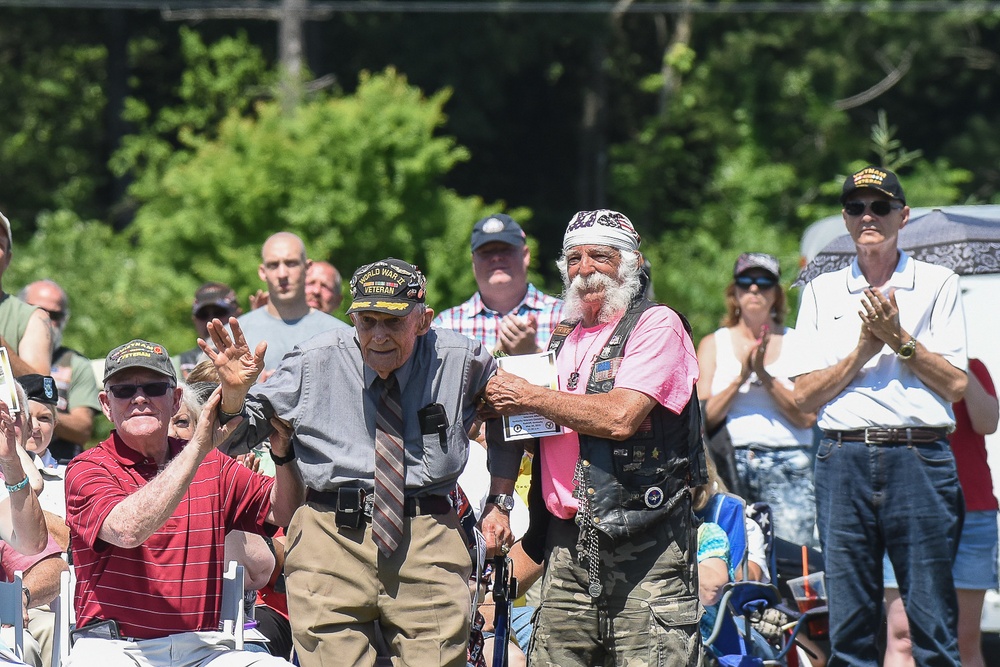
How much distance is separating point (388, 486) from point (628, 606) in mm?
931

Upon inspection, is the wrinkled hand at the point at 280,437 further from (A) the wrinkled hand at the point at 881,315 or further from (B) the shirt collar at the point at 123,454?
(A) the wrinkled hand at the point at 881,315

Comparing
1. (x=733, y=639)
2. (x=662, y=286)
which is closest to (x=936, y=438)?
(x=733, y=639)

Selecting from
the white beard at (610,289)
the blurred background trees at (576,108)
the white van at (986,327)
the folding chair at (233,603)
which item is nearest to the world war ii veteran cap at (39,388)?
the folding chair at (233,603)

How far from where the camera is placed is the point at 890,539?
526cm

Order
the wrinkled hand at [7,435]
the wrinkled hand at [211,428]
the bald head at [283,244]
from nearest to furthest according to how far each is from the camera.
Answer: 1. the wrinkled hand at [211,428]
2. the wrinkled hand at [7,435]
3. the bald head at [283,244]

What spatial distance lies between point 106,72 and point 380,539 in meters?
21.2

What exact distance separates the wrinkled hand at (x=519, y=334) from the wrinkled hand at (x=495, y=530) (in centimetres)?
75

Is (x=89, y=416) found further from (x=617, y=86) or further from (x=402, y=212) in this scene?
(x=617, y=86)

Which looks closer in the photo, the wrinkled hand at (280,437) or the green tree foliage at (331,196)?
the wrinkled hand at (280,437)

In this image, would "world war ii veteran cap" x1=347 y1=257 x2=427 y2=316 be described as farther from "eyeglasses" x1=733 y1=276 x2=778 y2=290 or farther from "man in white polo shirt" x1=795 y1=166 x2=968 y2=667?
"eyeglasses" x1=733 y1=276 x2=778 y2=290

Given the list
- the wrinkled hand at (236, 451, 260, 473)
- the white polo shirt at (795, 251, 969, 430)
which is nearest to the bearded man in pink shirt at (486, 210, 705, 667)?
the white polo shirt at (795, 251, 969, 430)

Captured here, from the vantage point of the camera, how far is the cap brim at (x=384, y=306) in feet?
14.6

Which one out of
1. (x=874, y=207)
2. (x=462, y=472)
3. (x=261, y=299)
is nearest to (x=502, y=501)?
(x=462, y=472)

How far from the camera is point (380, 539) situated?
445 cm
